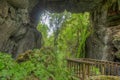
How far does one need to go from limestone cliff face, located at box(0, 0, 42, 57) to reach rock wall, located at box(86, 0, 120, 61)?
15.1ft

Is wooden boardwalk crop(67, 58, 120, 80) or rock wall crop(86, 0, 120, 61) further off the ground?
rock wall crop(86, 0, 120, 61)

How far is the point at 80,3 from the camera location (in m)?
14.8

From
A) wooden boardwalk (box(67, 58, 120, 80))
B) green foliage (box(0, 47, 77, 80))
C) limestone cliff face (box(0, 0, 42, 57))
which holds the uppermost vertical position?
limestone cliff face (box(0, 0, 42, 57))

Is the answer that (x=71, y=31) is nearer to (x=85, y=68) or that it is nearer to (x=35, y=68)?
(x=85, y=68)

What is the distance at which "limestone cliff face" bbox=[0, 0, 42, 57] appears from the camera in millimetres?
10979

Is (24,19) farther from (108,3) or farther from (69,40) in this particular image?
Result: (69,40)

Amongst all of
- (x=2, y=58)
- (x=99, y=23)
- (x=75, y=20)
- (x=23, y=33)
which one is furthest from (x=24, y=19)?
(x=2, y=58)

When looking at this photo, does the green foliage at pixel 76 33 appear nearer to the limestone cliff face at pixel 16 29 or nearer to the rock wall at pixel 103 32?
the rock wall at pixel 103 32

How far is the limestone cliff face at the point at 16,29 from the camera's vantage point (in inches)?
432

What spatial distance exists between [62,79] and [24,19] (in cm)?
1102

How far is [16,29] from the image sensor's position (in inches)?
488

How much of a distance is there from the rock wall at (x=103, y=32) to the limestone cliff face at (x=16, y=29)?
4599 mm

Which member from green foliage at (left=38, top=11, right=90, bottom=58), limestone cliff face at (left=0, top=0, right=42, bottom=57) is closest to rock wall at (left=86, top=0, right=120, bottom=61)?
green foliage at (left=38, top=11, right=90, bottom=58)

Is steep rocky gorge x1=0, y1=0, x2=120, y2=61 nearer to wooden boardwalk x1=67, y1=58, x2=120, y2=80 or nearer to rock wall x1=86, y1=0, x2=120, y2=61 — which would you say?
rock wall x1=86, y1=0, x2=120, y2=61
